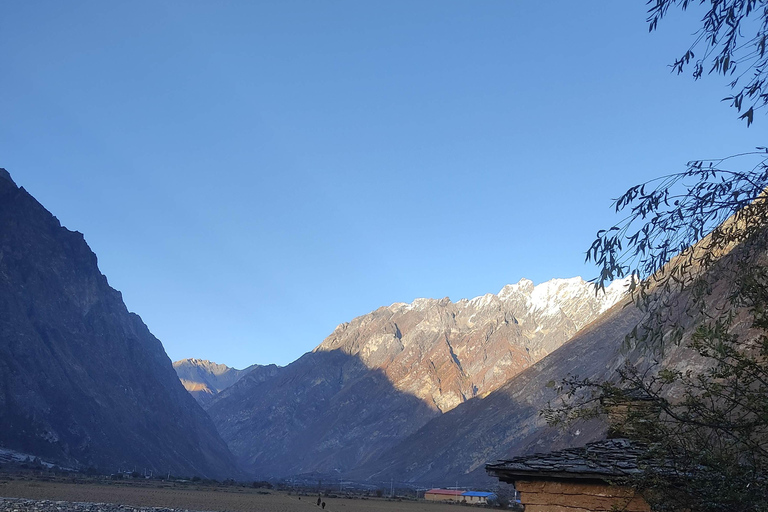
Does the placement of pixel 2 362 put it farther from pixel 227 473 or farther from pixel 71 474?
pixel 227 473

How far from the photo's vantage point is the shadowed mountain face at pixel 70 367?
112m

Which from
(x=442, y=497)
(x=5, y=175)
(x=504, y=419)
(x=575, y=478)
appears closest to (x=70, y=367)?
(x=5, y=175)

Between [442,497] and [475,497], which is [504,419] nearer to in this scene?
[442,497]

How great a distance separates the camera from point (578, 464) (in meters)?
9.17

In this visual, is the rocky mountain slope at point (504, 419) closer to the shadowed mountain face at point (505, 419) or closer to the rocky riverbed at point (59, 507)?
the shadowed mountain face at point (505, 419)

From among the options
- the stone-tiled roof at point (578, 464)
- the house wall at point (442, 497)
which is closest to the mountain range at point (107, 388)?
the house wall at point (442, 497)

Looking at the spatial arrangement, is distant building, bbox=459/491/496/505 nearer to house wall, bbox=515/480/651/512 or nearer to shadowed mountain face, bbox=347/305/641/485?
shadowed mountain face, bbox=347/305/641/485

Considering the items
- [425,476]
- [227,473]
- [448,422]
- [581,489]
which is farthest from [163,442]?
[581,489]

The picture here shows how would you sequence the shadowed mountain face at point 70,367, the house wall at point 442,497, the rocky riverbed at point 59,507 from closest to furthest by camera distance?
1. the rocky riverbed at point 59,507
2. the house wall at point 442,497
3. the shadowed mountain face at point 70,367

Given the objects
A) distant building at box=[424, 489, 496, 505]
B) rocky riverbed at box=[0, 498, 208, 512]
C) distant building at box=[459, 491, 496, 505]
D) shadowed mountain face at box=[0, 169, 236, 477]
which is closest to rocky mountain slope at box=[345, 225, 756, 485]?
distant building at box=[424, 489, 496, 505]

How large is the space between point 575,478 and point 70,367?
138755mm

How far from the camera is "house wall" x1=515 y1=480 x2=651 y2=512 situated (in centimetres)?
862

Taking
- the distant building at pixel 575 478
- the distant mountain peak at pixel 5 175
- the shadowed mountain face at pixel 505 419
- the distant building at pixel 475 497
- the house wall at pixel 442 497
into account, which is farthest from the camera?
the shadowed mountain face at pixel 505 419

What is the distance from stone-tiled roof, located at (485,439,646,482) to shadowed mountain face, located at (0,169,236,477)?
375 ft
